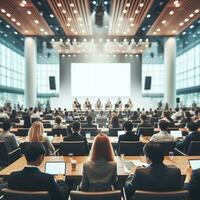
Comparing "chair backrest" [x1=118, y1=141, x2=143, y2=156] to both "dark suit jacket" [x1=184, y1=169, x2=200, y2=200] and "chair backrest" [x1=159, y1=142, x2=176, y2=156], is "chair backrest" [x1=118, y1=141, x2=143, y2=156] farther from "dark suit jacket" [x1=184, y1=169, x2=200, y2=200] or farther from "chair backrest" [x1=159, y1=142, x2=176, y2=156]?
"dark suit jacket" [x1=184, y1=169, x2=200, y2=200]

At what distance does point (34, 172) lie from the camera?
2.70 metres

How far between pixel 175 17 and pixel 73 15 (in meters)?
5.62

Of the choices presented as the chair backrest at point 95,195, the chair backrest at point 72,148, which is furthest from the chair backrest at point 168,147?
the chair backrest at point 95,195

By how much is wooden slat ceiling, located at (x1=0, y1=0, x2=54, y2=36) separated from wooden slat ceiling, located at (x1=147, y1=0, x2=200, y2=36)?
6673 millimetres

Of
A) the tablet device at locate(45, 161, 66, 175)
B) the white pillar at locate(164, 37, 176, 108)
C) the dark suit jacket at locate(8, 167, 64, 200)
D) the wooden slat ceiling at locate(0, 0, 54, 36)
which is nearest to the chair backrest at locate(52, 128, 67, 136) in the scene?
the tablet device at locate(45, 161, 66, 175)

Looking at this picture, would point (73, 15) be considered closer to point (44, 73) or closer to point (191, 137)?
point (191, 137)

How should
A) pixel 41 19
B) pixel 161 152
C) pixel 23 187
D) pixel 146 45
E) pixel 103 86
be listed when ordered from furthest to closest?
pixel 103 86, pixel 146 45, pixel 41 19, pixel 161 152, pixel 23 187

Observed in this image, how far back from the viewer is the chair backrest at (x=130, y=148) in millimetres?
5352

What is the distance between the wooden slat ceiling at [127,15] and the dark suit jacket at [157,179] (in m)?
12.4

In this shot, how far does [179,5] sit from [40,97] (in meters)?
24.7

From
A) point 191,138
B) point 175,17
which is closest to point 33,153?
point 191,138

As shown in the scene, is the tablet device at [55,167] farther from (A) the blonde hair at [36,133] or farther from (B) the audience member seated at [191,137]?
(B) the audience member seated at [191,137]

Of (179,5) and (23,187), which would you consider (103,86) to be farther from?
(23,187)

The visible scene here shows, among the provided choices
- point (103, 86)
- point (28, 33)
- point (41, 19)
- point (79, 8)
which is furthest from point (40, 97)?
point (79, 8)
